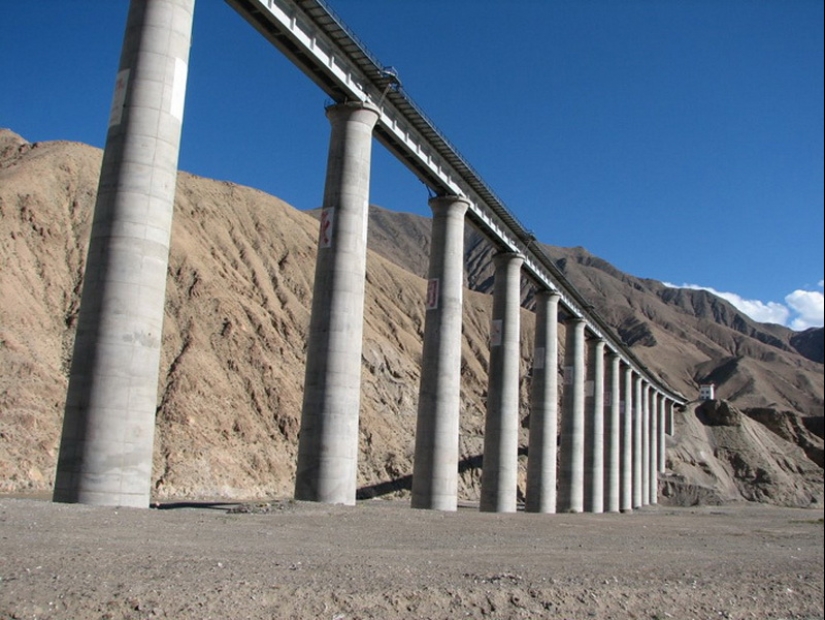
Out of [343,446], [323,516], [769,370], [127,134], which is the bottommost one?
[323,516]

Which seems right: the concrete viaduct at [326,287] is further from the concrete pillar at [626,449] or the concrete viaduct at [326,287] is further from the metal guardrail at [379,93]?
the concrete pillar at [626,449]

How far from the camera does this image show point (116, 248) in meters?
15.8

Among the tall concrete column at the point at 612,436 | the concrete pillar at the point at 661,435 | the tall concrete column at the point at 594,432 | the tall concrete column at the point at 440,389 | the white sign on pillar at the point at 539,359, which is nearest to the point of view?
the tall concrete column at the point at 440,389

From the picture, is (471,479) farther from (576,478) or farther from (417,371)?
(576,478)

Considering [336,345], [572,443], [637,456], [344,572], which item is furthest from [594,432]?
[344,572]

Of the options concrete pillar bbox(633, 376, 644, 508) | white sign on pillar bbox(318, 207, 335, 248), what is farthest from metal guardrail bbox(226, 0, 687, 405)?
concrete pillar bbox(633, 376, 644, 508)

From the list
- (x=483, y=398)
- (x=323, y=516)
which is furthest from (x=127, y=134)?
(x=483, y=398)

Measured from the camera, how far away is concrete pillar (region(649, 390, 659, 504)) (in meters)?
82.1

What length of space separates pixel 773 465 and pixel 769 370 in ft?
291

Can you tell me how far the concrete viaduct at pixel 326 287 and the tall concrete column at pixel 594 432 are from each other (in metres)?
13.2

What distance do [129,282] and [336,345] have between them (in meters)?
8.32

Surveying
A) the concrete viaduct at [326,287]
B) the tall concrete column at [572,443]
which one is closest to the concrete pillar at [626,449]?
the tall concrete column at [572,443]

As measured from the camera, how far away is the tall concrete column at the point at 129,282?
1509 centimetres

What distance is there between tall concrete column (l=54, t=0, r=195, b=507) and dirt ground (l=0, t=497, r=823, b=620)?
3.58ft
